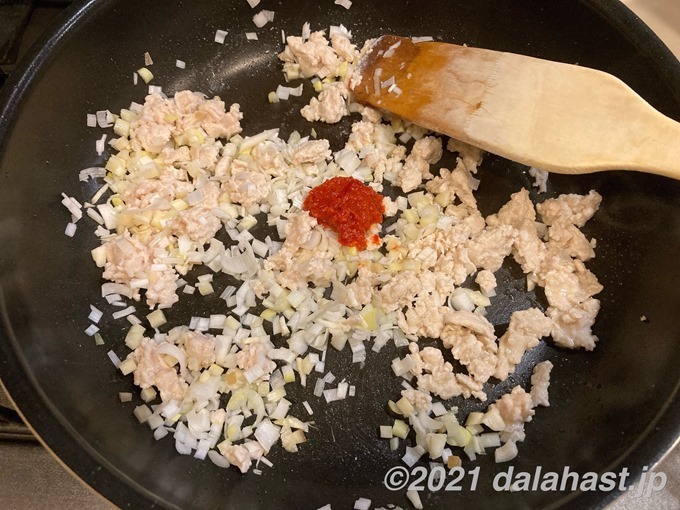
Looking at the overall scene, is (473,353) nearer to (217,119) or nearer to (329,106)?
(329,106)

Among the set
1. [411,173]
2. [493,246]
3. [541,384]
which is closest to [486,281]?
[493,246]

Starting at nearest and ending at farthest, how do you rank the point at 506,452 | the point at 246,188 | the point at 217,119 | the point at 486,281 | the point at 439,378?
the point at 506,452
the point at 439,378
the point at 486,281
the point at 246,188
the point at 217,119

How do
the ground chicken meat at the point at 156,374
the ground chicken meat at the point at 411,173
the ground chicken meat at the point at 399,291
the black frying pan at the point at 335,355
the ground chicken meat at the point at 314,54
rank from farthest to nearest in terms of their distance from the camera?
the ground chicken meat at the point at 314,54
the ground chicken meat at the point at 411,173
the ground chicken meat at the point at 399,291
the ground chicken meat at the point at 156,374
the black frying pan at the point at 335,355

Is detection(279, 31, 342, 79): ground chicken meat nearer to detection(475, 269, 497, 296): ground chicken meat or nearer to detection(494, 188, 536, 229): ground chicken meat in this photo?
detection(494, 188, 536, 229): ground chicken meat

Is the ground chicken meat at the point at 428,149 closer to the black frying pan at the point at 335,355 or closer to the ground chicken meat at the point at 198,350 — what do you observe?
the black frying pan at the point at 335,355

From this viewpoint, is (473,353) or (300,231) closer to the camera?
(473,353)

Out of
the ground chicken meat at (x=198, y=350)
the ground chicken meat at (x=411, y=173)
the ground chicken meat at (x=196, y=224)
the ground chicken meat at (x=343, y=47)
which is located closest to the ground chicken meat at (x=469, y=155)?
the ground chicken meat at (x=411, y=173)
